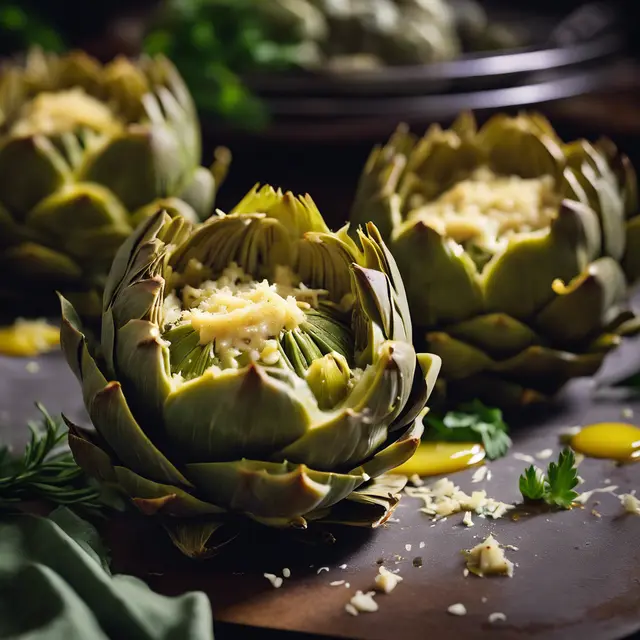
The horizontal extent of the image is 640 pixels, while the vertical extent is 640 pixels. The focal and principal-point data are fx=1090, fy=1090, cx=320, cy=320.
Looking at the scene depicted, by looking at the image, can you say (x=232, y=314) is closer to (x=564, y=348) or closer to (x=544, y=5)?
(x=564, y=348)

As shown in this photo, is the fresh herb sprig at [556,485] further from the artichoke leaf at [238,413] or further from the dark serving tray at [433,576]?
the artichoke leaf at [238,413]

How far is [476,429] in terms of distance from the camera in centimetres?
101

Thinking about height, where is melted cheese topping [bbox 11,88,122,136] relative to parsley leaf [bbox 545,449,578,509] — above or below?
above

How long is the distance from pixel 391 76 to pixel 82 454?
37.1 inches

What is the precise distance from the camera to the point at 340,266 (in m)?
0.93

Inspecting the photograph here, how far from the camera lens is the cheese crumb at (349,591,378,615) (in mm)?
778

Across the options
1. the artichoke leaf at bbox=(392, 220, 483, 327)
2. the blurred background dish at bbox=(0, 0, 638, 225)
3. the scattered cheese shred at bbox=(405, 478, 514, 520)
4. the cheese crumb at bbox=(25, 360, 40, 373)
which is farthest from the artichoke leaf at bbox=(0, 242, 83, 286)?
the scattered cheese shred at bbox=(405, 478, 514, 520)

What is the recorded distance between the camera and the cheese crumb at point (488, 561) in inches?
32.3

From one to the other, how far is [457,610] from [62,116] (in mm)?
835

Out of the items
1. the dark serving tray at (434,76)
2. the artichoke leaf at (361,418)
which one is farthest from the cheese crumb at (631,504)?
the dark serving tray at (434,76)

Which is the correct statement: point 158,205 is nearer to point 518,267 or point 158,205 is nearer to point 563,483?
point 518,267

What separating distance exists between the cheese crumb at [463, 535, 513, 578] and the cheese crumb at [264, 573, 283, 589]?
0.47 ft

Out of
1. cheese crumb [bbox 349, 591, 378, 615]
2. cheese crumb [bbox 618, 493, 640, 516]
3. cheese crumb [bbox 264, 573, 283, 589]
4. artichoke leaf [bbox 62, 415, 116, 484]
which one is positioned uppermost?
artichoke leaf [bbox 62, 415, 116, 484]

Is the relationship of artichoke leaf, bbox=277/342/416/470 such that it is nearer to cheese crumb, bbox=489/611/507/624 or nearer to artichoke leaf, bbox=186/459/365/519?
artichoke leaf, bbox=186/459/365/519
